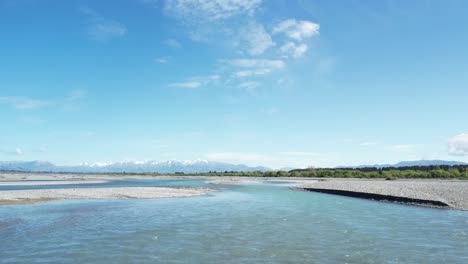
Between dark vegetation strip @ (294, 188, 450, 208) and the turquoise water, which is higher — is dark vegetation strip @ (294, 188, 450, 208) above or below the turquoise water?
above

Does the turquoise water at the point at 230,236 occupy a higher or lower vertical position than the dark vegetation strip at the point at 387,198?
lower

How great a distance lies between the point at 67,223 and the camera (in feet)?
92.2

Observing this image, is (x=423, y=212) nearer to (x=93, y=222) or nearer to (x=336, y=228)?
(x=336, y=228)

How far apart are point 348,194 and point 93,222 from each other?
1682 inches

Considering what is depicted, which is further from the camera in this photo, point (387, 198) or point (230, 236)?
point (387, 198)

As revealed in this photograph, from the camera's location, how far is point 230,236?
77.9ft

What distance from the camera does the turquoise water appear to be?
731 inches

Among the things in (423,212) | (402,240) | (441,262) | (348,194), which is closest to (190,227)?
(402,240)

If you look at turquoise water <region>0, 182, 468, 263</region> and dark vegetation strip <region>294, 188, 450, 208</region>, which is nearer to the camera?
turquoise water <region>0, 182, 468, 263</region>

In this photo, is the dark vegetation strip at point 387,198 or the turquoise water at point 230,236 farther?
the dark vegetation strip at point 387,198

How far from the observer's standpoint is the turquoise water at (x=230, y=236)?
18.6m

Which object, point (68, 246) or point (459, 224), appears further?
point (459, 224)

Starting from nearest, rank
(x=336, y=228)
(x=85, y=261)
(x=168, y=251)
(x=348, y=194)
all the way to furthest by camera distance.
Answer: (x=85, y=261)
(x=168, y=251)
(x=336, y=228)
(x=348, y=194)

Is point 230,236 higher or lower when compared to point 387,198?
lower
